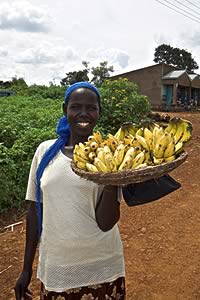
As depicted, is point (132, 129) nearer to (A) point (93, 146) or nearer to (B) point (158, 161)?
(A) point (93, 146)

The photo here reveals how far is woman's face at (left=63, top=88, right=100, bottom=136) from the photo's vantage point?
5.89 ft

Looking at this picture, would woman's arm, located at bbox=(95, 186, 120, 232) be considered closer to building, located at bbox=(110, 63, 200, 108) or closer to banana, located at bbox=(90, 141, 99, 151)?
banana, located at bbox=(90, 141, 99, 151)

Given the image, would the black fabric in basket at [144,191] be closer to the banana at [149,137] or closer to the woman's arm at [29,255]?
the banana at [149,137]

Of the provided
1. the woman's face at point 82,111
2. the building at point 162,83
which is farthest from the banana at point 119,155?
the building at point 162,83

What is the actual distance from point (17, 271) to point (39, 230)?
1.88 meters

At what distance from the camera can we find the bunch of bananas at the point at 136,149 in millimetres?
1430

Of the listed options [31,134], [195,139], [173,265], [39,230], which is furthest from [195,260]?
[195,139]

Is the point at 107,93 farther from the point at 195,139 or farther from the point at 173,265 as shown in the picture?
the point at 173,265

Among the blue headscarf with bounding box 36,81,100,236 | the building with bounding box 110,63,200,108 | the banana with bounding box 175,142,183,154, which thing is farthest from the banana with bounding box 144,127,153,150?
the building with bounding box 110,63,200,108

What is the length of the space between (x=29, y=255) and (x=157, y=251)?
233cm

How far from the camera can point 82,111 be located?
179 centimetres

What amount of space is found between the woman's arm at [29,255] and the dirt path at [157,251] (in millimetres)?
1331

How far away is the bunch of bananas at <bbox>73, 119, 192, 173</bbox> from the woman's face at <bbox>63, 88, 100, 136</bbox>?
0.14 m

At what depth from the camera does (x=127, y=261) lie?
12.3 feet
